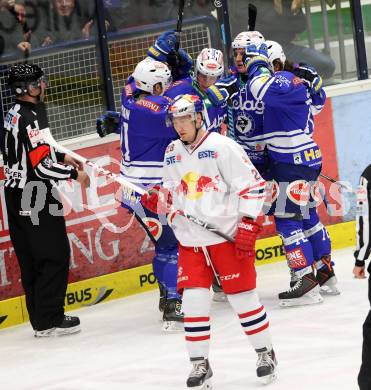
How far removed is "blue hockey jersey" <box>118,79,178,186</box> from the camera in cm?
695

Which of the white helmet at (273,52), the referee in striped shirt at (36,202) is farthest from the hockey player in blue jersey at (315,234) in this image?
the referee in striped shirt at (36,202)

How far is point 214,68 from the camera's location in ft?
23.5

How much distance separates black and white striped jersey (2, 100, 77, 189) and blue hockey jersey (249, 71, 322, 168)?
1139 mm

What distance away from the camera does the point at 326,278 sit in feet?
24.5

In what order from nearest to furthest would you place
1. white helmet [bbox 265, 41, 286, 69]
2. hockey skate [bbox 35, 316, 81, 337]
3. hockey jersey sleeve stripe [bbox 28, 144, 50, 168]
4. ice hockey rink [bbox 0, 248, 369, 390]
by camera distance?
ice hockey rink [bbox 0, 248, 369, 390]
hockey jersey sleeve stripe [bbox 28, 144, 50, 168]
hockey skate [bbox 35, 316, 81, 337]
white helmet [bbox 265, 41, 286, 69]

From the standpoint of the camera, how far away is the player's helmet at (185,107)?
5594mm

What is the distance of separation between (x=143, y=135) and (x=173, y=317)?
100 centimetres

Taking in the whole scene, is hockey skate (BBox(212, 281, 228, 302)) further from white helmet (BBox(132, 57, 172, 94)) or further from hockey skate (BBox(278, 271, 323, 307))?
white helmet (BBox(132, 57, 172, 94))

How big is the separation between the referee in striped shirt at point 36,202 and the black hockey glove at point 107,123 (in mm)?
350

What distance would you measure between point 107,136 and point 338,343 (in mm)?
2397

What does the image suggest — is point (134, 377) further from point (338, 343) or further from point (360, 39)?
point (360, 39)

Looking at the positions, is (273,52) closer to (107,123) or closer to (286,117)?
(286,117)

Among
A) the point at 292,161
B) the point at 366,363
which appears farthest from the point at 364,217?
the point at 292,161

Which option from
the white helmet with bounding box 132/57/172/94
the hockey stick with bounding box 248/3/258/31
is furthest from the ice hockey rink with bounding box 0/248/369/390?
the hockey stick with bounding box 248/3/258/31
